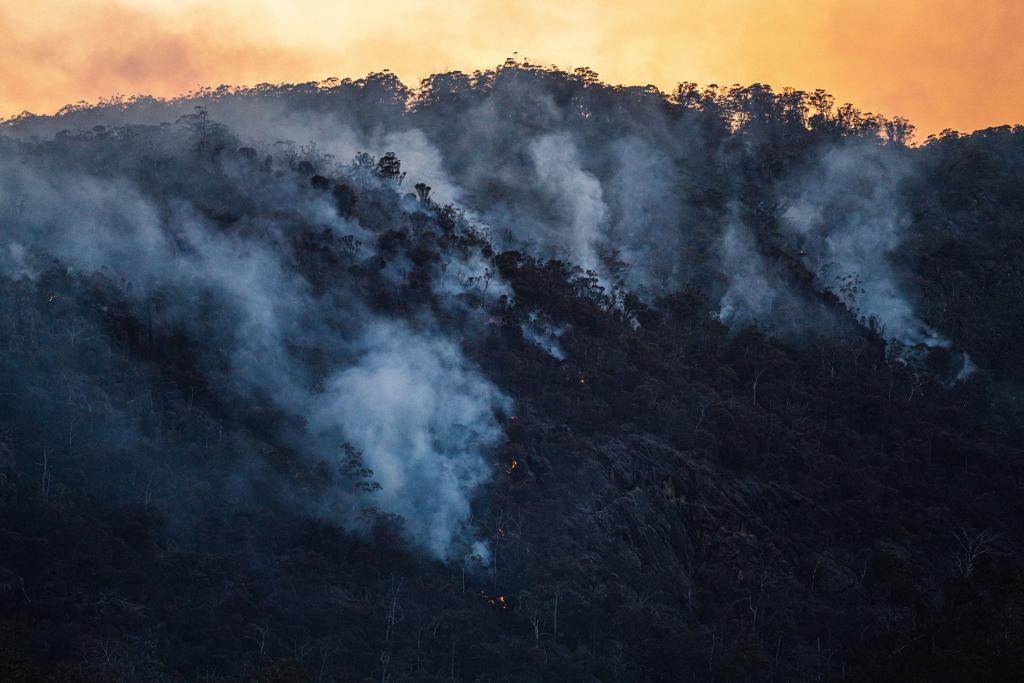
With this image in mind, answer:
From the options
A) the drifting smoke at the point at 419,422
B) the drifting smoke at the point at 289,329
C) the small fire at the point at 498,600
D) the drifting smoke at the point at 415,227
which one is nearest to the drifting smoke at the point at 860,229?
the drifting smoke at the point at 415,227

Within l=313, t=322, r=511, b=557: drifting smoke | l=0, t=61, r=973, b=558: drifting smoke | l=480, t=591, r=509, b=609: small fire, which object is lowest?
l=480, t=591, r=509, b=609: small fire

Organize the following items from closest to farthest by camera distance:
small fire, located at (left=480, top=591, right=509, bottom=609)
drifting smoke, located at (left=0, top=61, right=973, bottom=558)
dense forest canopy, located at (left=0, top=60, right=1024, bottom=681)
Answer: dense forest canopy, located at (left=0, top=60, right=1024, bottom=681) < small fire, located at (left=480, top=591, right=509, bottom=609) < drifting smoke, located at (left=0, top=61, right=973, bottom=558)

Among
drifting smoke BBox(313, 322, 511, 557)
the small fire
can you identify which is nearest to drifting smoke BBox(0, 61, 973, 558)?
drifting smoke BBox(313, 322, 511, 557)

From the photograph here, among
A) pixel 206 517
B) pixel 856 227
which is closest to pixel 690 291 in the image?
pixel 856 227

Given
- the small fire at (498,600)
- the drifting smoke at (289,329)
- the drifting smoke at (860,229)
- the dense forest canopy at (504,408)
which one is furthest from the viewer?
the drifting smoke at (860,229)

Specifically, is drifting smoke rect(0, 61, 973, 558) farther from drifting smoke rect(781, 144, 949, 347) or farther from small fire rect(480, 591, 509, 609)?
small fire rect(480, 591, 509, 609)

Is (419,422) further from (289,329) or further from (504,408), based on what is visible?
(289,329)

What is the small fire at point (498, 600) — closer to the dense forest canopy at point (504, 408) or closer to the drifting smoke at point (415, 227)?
the dense forest canopy at point (504, 408)

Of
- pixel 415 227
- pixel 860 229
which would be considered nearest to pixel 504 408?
pixel 415 227

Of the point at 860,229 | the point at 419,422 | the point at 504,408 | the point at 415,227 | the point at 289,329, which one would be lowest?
the point at 419,422
